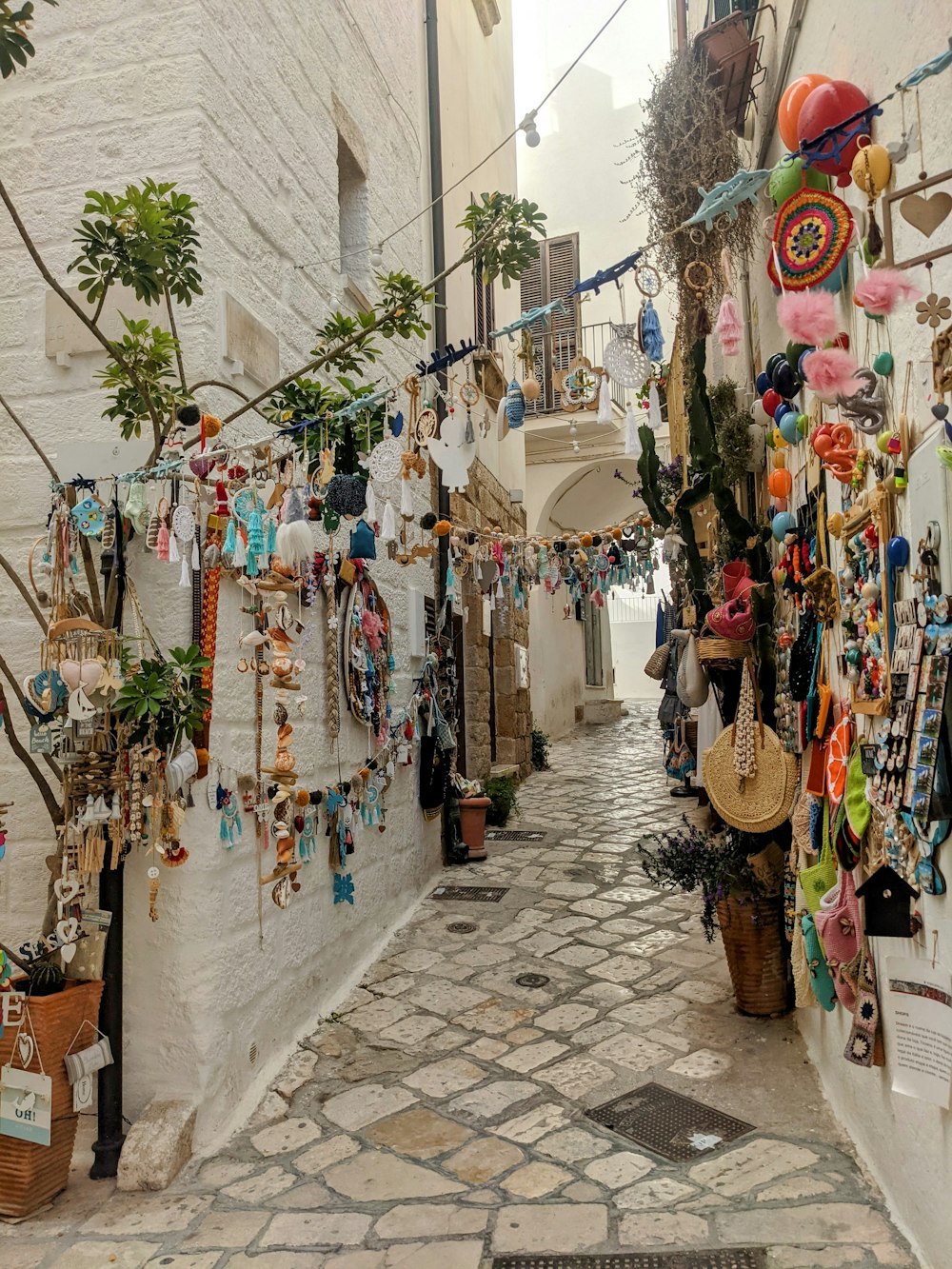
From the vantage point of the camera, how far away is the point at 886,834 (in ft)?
7.11

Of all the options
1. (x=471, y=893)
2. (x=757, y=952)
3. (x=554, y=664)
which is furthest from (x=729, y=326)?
(x=554, y=664)

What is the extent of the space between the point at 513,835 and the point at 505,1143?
467 cm

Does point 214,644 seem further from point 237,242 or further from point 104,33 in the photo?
point 104,33

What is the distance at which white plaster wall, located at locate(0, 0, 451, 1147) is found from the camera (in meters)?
3.12

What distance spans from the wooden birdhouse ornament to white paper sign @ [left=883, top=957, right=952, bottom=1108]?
0.07 m

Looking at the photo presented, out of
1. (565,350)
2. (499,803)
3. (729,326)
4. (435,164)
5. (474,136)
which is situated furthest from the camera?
(565,350)

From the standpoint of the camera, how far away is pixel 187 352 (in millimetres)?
3324

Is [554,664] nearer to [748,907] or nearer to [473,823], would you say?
[473,823]

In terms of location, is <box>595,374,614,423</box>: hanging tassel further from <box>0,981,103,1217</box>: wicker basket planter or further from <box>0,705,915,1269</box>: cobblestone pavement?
<box>0,981,103,1217</box>: wicker basket planter

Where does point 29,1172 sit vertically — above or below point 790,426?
below

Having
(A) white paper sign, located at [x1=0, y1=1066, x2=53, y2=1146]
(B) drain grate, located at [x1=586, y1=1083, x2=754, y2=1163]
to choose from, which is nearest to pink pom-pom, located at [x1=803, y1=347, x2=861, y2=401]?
(B) drain grate, located at [x1=586, y1=1083, x2=754, y2=1163]

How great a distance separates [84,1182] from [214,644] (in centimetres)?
178

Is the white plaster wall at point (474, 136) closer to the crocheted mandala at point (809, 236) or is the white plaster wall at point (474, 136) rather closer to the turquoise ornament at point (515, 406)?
the turquoise ornament at point (515, 406)

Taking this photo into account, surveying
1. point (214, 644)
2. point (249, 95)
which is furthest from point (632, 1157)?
point (249, 95)
